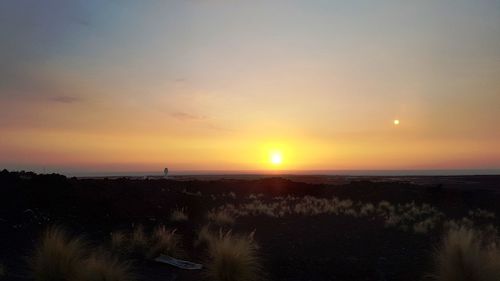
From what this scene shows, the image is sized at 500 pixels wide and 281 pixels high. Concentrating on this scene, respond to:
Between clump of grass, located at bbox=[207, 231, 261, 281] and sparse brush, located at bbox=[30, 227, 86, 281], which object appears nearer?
sparse brush, located at bbox=[30, 227, 86, 281]

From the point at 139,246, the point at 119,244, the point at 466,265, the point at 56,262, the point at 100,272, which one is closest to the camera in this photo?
the point at 100,272

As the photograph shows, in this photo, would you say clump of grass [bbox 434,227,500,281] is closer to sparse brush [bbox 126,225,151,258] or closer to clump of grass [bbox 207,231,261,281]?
clump of grass [bbox 207,231,261,281]

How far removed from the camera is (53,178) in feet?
87.5

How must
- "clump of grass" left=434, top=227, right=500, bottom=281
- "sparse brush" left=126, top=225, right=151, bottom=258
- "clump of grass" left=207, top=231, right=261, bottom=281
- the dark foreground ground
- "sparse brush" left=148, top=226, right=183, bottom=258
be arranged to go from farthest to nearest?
"sparse brush" left=126, top=225, right=151, bottom=258 < "sparse brush" left=148, top=226, right=183, bottom=258 < the dark foreground ground < "clump of grass" left=207, top=231, right=261, bottom=281 < "clump of grass" left=434, top=227, right=500, bottom=281

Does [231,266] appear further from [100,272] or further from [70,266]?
[70,266]

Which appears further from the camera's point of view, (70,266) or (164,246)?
(164,246)

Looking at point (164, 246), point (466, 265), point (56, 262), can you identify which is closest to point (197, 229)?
point (164, 246)

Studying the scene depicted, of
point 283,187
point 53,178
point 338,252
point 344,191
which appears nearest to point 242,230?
point 338,252

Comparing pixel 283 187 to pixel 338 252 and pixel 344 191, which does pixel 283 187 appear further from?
pixel 338 252

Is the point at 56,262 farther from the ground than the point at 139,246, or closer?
farther from the ground

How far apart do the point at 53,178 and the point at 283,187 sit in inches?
1195

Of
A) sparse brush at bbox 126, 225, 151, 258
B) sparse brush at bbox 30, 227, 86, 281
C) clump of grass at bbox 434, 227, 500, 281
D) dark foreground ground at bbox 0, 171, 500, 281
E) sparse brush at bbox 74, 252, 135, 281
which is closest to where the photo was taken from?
sparse brush at bbox 74, 252, 135, 281

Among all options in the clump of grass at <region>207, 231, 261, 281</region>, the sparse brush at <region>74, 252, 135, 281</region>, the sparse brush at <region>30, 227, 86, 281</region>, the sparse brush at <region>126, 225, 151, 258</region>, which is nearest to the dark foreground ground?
the sparse brush at <region>30, 227, 86, 281</region>

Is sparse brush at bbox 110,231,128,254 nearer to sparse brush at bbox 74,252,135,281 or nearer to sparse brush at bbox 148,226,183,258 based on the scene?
sparse brush at bbox 148,226,183,258
